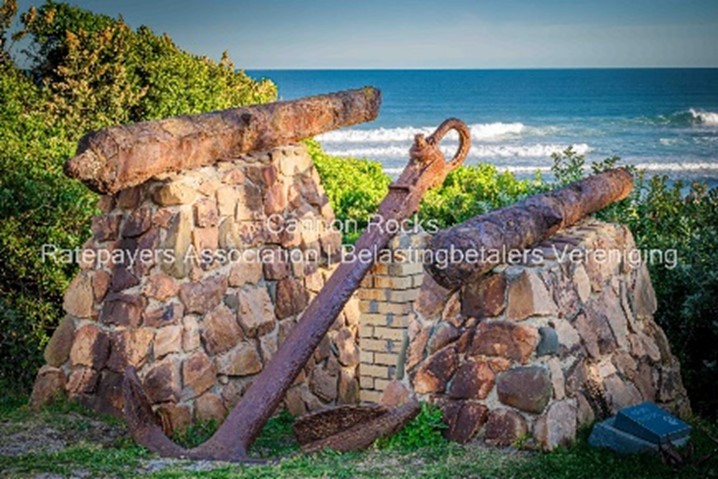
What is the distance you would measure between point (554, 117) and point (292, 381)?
1755 inches

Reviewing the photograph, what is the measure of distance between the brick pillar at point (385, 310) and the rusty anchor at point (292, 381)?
5.29 ft

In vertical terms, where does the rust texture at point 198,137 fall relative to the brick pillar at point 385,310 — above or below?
above

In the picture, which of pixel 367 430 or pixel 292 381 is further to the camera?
pixel 292 381

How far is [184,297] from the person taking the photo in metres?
6.66

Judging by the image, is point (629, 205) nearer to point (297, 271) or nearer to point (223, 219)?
point (297, 271)

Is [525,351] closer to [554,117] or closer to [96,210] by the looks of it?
[96,210]

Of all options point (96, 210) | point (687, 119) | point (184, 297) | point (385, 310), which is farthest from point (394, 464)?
point (687, 119)

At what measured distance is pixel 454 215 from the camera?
37.4 ft

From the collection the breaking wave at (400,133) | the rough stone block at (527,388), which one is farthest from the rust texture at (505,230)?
the breaking wave at (400,133)

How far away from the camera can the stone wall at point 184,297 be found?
655 centimetres

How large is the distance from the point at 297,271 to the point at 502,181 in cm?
544

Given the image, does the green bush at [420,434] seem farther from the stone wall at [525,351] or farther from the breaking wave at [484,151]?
the breaking wave at [484,151]

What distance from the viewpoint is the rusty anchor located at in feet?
17.9

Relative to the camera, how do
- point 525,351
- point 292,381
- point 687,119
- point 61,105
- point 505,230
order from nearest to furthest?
point 525,351 < point 505,230 < point 292,381 < point 61,105 < point 687,119
